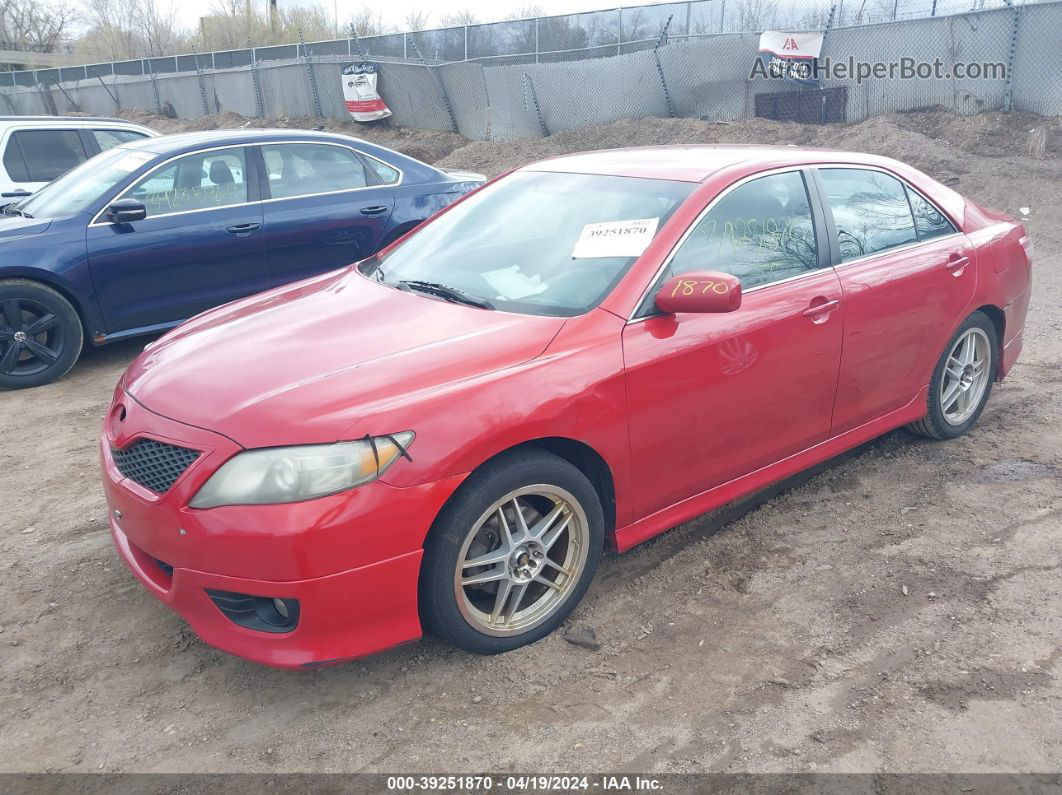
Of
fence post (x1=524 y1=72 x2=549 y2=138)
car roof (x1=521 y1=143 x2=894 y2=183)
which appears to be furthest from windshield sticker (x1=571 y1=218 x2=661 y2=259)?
fence post (x1=524 y1=72 x2=549 y2=138)

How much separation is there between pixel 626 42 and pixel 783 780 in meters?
17.7

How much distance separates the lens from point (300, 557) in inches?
103

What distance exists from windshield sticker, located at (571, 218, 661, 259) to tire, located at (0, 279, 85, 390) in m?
4.40

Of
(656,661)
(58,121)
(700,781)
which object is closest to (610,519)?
(656,661)

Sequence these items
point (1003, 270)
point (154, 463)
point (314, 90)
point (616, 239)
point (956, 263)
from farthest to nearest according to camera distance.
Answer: point (314, 90) < point (1003, 270) < point (956, 263) < point (616, 239) < point (154, 463)

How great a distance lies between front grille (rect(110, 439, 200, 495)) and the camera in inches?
111

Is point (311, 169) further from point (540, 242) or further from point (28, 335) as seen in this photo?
point (540, 242)

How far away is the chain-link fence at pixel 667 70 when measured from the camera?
13.6 m

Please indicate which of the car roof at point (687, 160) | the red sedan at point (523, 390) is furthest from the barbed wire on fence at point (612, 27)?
the red sedan at point (523, 390)

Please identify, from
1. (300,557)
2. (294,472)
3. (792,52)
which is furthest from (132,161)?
(792,52)

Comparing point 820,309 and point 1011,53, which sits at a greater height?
point 1011,53

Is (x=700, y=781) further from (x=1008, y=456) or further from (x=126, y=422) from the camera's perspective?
(x=1008, y=456)

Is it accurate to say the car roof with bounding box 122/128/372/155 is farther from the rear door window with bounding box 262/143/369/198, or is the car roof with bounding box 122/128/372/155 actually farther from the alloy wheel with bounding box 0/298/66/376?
the alloy wheel with bounding box 0/298/66/376

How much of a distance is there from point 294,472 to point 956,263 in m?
3.48
